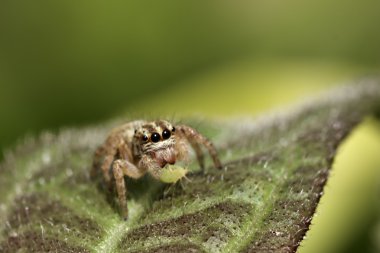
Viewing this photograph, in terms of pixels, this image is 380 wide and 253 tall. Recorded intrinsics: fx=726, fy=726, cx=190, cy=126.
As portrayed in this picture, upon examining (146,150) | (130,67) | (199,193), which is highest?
(130,67)

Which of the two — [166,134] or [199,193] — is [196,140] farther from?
[199,193]

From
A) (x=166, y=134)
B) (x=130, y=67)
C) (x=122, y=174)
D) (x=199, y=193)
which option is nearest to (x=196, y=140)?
(x=166, y=134)

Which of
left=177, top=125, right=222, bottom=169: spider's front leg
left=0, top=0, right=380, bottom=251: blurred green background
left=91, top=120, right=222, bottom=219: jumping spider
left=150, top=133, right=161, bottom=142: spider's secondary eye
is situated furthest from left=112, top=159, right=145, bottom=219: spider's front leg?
left=0, top=0, right=380, bottom=251: blurred green background

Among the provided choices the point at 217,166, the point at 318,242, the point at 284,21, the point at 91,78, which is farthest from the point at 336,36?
the point at 217,166

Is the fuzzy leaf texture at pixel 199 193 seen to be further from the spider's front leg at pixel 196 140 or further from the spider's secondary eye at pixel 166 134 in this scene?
the spider's secondary eye at pixel 166 134

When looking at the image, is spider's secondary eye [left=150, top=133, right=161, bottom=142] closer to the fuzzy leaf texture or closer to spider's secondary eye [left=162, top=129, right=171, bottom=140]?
spider's secondary eye [left=162, top=129, right=171, bottom=140]
